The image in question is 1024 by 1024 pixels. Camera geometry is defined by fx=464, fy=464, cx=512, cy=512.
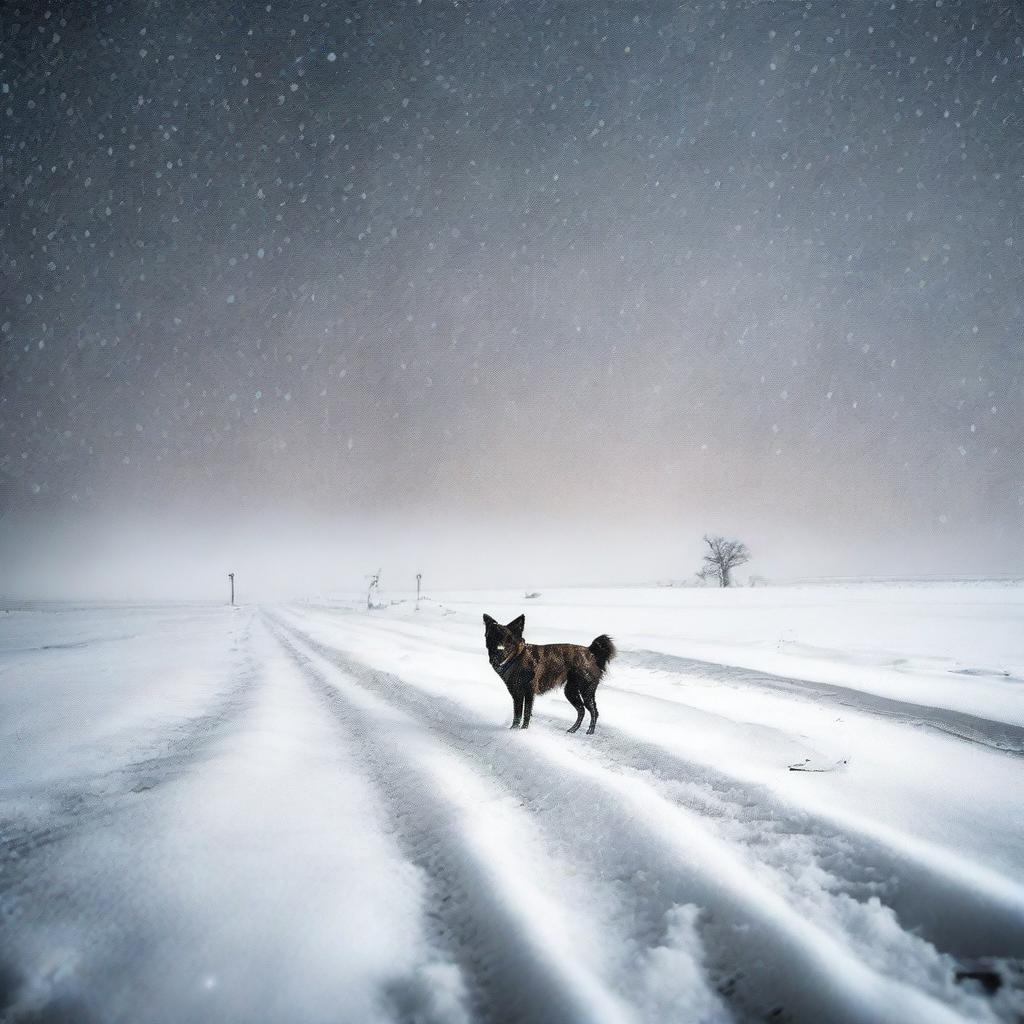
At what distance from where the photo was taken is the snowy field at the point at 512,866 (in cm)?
151

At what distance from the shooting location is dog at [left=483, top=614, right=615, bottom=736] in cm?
482

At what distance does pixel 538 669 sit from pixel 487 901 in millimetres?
3008

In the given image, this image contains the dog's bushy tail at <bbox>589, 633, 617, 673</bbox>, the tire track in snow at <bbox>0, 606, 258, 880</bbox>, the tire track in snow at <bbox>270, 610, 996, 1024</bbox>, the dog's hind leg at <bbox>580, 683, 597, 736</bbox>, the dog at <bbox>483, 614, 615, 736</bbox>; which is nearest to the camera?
the tire track in snow at <bbox>270, 610, 996, 1024</bbox>

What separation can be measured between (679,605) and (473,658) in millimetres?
20339

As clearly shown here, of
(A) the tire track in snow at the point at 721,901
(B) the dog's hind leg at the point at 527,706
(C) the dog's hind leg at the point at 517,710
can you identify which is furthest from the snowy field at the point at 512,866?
(B) the dog's hind leg at the point at 527,706

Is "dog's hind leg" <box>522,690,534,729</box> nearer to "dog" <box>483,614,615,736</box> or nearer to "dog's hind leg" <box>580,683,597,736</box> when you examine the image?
"dog" <box>483,614,615,736</box>

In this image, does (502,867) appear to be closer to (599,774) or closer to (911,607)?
(599,774)

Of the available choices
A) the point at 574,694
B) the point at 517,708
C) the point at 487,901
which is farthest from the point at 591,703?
the point at 487,901

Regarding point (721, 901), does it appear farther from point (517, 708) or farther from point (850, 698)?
point (850, 698)

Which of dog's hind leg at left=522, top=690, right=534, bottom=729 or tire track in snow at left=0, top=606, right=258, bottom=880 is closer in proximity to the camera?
tire track in snow at left=0, top=606, right=258, bottom=880

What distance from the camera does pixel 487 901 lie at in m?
1.97

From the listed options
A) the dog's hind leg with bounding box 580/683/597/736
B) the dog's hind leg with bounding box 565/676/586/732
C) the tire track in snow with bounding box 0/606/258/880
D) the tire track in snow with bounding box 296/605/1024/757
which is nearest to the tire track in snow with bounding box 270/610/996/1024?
the dog's hind leg with bounding box 580/683/597/736

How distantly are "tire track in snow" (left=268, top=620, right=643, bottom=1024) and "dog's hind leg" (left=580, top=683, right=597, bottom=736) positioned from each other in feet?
5.21

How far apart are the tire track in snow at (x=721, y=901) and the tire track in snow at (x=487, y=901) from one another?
1.07 feet
